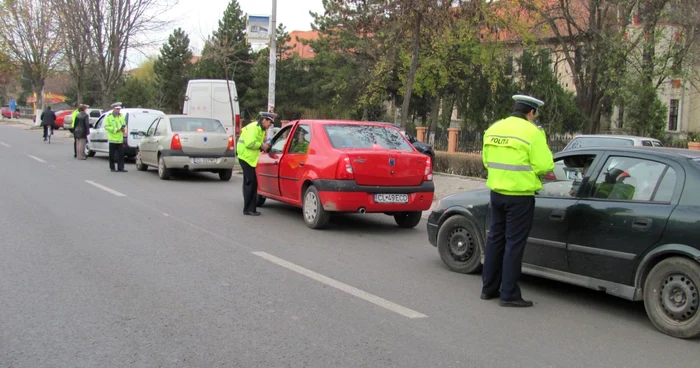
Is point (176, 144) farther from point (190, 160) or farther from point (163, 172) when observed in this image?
point (163, 172)

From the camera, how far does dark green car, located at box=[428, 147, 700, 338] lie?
4.90 m

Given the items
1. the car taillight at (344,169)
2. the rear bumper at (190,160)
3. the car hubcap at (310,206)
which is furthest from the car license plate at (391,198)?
the rear bumper at (190,160)

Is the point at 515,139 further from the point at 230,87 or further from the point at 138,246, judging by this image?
the point at 230,87

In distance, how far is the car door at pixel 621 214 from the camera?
5.14 metres

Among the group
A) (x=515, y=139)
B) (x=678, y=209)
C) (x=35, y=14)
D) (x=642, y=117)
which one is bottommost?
(x=678, y=209)

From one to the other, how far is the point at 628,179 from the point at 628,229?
1.62ft

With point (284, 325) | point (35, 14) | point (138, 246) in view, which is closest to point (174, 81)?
point (35, 14)

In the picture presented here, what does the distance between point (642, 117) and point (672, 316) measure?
22068 millimetres

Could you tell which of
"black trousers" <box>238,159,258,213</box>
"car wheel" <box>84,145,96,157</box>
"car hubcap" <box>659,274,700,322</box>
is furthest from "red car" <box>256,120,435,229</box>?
"car wheel" <box>84,145,96,157</box>

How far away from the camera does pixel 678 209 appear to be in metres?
4.97

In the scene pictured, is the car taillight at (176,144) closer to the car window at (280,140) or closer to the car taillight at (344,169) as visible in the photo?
the car window at (280,140)

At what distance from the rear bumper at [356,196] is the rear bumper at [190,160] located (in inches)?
268

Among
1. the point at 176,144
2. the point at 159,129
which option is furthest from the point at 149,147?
the point at 176,144

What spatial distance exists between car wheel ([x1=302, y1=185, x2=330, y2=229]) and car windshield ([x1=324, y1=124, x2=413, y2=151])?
0.77 metres
